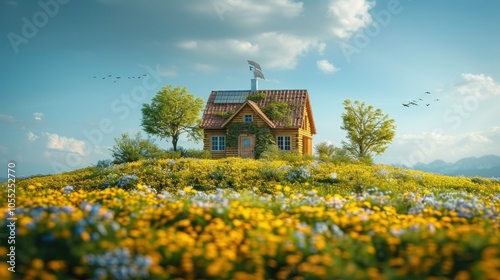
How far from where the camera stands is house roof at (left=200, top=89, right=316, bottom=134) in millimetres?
32031

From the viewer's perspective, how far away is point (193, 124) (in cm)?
4303

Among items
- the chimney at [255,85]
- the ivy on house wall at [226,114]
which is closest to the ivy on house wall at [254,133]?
the ivy on house wall at [226,114]

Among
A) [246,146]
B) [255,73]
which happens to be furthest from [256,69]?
[246,146]

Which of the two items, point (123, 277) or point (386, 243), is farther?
point (386, 243)

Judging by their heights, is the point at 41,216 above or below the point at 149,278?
above

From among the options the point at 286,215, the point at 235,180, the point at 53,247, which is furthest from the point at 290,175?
the point at 53,247

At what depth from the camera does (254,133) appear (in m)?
31.7

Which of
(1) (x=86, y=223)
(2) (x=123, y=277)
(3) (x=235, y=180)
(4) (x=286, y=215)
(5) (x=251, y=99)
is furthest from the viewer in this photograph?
(5) (x=251, y=99)

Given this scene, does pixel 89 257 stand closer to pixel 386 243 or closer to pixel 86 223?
pixel 86 223

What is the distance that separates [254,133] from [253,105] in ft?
7.09

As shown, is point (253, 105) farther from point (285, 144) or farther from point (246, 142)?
point (285, 144)

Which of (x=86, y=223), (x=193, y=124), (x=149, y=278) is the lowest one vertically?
(x=149, y=278)

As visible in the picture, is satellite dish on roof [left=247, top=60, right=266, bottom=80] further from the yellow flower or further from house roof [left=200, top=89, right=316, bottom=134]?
the yellow flower

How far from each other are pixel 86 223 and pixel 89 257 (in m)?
0.81
